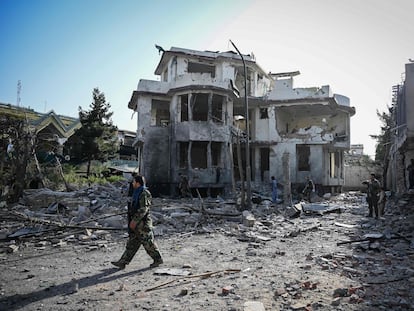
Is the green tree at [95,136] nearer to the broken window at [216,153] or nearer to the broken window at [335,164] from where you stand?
the broken window at [216,153]

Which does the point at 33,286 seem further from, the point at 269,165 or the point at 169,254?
the point at 269,165

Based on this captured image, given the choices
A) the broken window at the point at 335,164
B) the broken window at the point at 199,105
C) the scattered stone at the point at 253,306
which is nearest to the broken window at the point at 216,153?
the broken window at the point at 199,105

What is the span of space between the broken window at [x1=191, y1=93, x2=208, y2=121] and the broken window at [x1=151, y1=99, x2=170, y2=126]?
6.54 feet

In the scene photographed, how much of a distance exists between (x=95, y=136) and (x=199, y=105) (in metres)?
9.40

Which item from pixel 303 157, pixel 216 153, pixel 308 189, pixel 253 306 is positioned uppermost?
pixel 216 153

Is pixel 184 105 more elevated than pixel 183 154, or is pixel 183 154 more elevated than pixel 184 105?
pixel 184 105

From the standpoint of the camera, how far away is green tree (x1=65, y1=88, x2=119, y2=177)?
24922 mm

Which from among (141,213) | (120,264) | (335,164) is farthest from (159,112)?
(120,264)

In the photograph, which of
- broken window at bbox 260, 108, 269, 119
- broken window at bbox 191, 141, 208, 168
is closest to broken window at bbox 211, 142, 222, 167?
broken window at bbox 191, 141, 208, 168

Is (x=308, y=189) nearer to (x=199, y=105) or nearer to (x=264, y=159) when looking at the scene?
(x=264, y=159)

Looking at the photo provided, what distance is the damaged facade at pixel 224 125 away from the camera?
62.2 feet

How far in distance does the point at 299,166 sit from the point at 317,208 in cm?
1150

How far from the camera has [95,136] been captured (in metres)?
25.4

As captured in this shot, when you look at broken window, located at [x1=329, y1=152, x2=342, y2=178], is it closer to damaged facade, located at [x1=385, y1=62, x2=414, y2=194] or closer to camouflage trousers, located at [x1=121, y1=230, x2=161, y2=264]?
damaged facade, located at [x1=385, y1=62, x2=414, y2=194]
